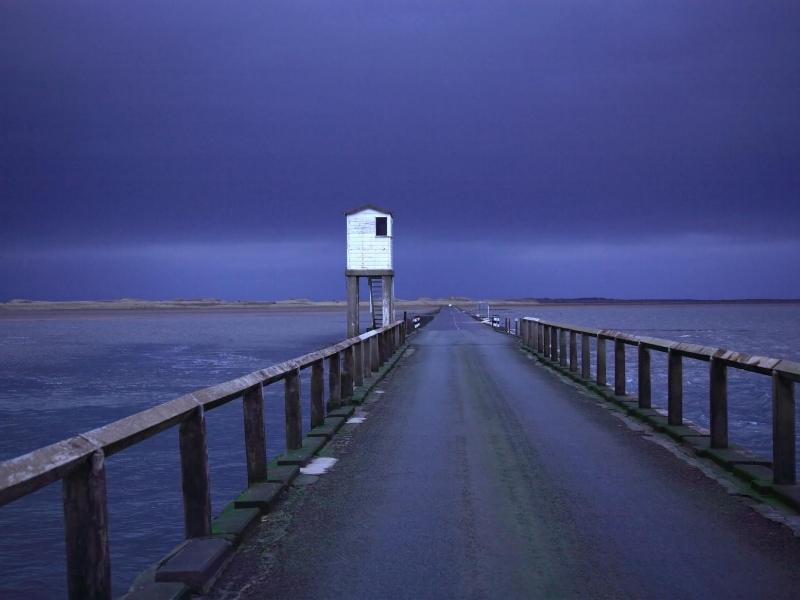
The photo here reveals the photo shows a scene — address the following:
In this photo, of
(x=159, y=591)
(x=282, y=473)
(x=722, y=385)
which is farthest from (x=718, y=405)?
(x=159, y=591)

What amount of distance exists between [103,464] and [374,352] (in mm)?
14674

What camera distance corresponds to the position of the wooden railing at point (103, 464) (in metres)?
3.49

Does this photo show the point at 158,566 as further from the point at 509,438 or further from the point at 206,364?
the point at 206,364

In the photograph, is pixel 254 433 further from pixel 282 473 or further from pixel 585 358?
pixel 585 358

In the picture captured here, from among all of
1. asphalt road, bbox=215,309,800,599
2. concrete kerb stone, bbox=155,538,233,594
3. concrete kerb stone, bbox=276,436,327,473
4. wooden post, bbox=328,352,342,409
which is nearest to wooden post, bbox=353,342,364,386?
wooden post, bbox=328,352,342,409

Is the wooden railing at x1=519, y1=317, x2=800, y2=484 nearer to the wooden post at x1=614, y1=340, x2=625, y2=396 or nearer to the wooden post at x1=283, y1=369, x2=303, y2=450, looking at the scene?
the wooden post at x1=614, y1=340, x2=625, y2=396

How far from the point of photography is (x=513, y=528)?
5.89 meters

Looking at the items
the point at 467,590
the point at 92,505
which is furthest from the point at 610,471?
the point at 92,505

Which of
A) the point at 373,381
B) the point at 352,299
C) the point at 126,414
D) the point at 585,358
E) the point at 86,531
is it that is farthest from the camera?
the point at 352,299

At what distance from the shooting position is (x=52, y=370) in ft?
115

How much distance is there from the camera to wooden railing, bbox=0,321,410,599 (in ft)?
11.5

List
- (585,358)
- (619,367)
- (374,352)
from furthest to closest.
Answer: (374,352) → (585,358) → (619,367)

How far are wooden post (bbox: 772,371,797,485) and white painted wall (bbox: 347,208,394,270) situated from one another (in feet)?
112

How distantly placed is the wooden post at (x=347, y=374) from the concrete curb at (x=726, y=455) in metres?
4.30
